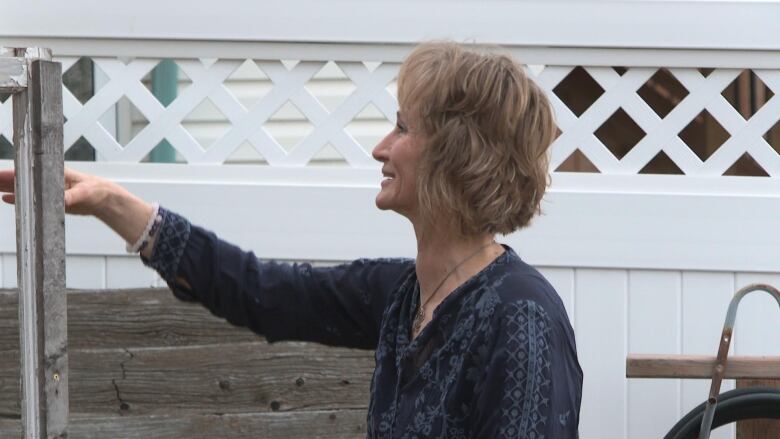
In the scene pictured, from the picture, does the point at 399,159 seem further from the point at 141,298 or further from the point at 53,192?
the point at 141,298

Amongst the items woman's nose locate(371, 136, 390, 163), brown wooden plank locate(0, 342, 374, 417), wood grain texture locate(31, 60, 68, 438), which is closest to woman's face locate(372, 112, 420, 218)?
woman's nose locate(371, 136, 390, 163)

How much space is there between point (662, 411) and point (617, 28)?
1.17 metres

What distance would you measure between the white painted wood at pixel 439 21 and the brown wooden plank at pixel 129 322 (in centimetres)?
82

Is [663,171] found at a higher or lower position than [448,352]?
higher

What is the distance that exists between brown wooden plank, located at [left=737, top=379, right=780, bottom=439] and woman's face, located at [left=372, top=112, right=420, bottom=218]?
1934 mm

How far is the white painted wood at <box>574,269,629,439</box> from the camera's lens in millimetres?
4066

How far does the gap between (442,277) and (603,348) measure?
198 centimetres

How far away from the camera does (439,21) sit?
4.16 m

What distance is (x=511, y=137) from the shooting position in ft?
7.13

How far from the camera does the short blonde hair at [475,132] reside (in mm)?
2156

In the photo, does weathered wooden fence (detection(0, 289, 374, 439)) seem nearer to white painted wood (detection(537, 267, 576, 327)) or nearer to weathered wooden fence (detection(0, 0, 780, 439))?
weathered wooden fence (detection(0, 0, 780, 439))

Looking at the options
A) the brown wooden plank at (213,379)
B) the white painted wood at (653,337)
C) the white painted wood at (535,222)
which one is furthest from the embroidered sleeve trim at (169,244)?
the white painted wood at (653,337)

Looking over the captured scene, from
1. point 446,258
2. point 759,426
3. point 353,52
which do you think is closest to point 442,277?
point 446,258

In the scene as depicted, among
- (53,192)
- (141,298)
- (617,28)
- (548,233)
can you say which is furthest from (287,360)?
(53,192)
